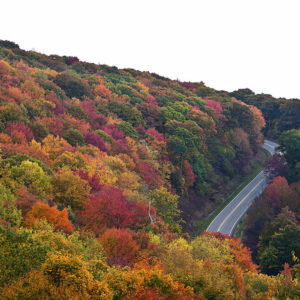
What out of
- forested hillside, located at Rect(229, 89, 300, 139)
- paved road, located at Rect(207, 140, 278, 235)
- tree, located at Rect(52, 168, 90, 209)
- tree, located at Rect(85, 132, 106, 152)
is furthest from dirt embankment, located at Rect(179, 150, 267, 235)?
forested hillside, located at Rect(229, 89, 300, 139)

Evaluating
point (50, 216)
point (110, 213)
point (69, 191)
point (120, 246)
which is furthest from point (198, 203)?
point (50, 216)

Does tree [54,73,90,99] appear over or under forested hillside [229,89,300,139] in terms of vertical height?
under

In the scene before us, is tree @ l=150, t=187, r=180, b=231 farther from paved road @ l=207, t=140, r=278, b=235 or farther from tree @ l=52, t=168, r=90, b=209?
paved road @ l=207, t=140, r=278, b=235

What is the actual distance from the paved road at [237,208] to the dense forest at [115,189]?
4772 millimetres

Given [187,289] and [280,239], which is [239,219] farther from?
[187,289]

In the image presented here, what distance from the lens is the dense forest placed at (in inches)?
619

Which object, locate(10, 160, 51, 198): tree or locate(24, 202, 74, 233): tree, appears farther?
locate(10, 160, 51, 198): tree

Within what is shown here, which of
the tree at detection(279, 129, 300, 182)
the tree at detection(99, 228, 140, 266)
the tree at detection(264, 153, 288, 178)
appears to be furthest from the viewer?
the tree at detection(264, 153, 288, 178)

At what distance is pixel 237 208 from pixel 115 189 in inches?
1563

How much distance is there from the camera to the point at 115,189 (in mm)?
31922

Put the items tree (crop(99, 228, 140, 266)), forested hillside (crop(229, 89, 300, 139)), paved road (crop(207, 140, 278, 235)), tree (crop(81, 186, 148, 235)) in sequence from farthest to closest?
forested hillside (crop(229, 89, 300, 139))
paved road (crop(207, 140, 278, 235))
tree (crop(81, 186, 148, 235))
tree (crop(99, 228, 140, 266))

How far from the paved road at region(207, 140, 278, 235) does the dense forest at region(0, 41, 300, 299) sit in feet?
15.7

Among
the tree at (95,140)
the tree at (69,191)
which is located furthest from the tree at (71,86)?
the tree at (69,191)

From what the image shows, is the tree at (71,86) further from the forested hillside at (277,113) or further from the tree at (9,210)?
the forested hillside at (277,113)
